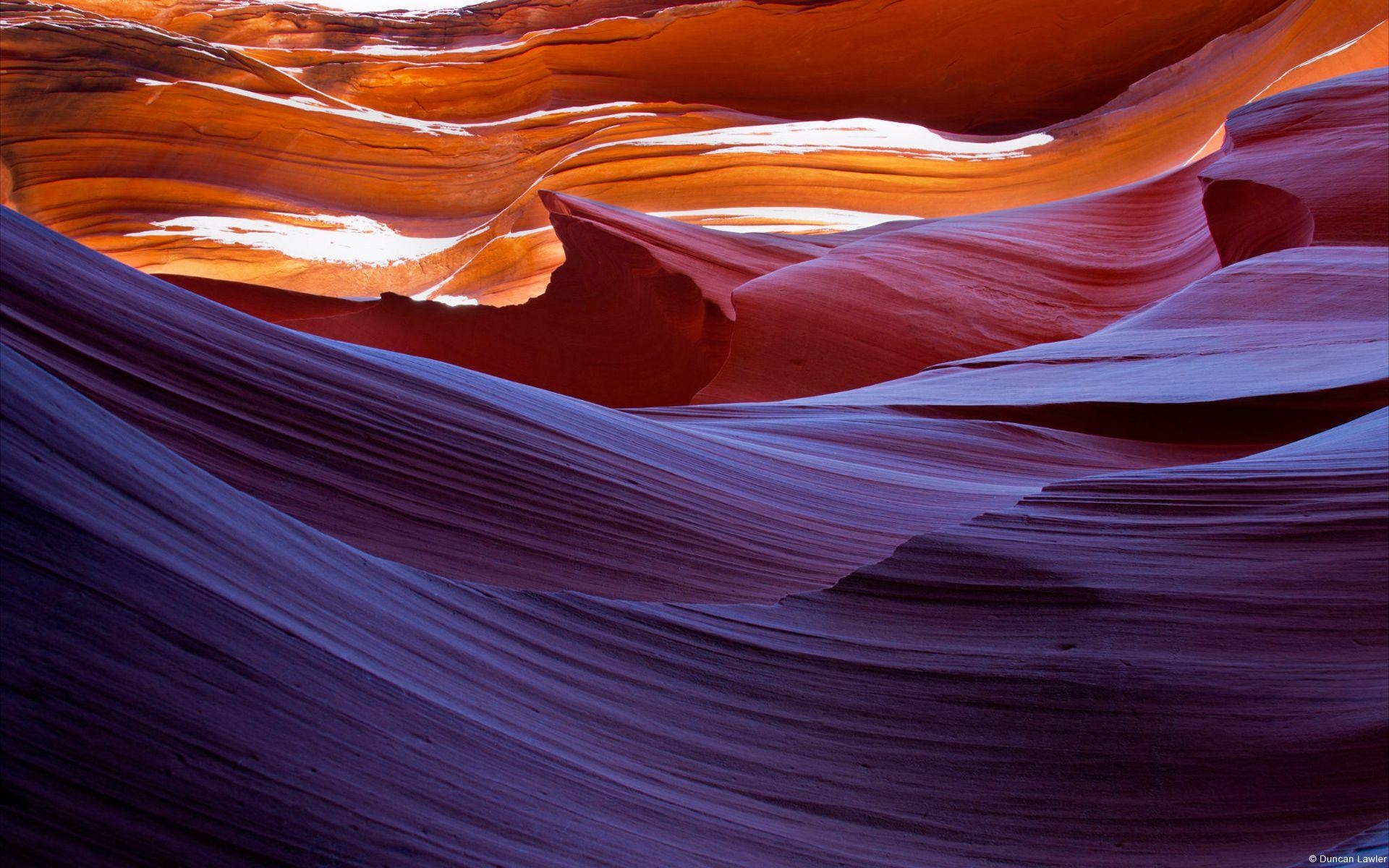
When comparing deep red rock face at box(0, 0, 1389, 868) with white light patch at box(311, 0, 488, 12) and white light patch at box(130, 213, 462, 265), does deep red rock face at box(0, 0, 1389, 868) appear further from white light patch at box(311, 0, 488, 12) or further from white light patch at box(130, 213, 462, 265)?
white light patch at box(311, 0, 488, 12)

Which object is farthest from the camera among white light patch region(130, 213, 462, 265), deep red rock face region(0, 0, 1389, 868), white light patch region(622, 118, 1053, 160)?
white light patch region(622, 118, 1053, 160)

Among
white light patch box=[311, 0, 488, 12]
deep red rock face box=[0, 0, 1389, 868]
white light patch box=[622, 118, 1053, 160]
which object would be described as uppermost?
white light patch box=[311, 0, 488, 12]

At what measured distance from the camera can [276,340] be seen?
4.88ft

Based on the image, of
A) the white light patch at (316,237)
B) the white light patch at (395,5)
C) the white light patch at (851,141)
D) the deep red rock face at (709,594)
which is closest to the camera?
the deep red rock face at (709,594)

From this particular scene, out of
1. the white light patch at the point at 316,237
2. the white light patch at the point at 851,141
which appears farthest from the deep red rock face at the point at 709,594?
the white light patch at the point at 316,237

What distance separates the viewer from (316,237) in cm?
740

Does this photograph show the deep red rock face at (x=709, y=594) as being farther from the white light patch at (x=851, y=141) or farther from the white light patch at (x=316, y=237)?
the white light patch at (x=316, y=237)

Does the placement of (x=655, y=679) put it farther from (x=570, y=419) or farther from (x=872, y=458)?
(x=872, y=458)

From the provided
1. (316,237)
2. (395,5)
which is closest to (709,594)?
(316,237)

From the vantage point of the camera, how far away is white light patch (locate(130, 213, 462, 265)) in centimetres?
716

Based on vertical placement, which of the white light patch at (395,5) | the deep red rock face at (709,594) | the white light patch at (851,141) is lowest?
the deep red rock face at (709,594)

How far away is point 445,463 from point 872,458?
1036mm

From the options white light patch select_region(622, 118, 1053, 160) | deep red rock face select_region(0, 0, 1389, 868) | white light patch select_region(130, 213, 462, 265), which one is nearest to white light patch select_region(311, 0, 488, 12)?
white light patch select_region(130, 213, 462, 265)

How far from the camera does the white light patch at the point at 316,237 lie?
282 inches
